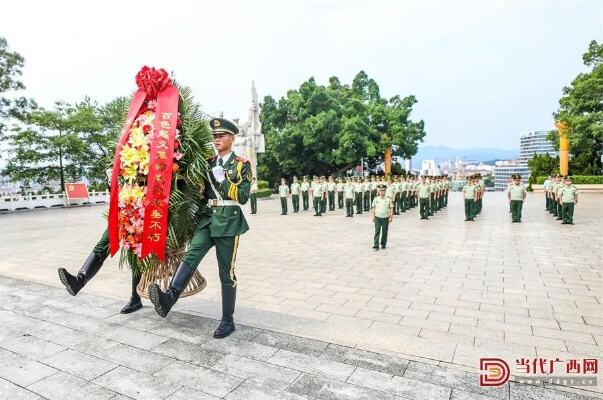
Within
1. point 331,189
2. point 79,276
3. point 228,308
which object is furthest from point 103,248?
Answer: point 331,189

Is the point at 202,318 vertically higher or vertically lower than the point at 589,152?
lower

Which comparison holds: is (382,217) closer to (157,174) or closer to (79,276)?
(157,174)

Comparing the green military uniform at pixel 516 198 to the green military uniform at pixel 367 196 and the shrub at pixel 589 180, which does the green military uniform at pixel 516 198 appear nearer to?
the green military uniform at pixel 367 196

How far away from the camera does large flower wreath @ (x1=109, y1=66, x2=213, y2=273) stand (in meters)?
3.62

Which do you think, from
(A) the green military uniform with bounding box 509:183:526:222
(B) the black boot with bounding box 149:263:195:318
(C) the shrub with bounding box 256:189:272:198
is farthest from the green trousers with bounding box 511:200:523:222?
(C) the shrub with bounding box 256:189:272:198

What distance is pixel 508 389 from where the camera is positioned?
270 cm

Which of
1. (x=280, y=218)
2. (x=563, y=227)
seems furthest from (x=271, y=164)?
(x=563, y=227)

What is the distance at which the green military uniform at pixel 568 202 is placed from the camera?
448 inches

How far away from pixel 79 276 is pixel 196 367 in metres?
1.71

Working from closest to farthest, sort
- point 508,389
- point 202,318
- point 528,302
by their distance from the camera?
point 508,389 → point 202,318 → point 528,302

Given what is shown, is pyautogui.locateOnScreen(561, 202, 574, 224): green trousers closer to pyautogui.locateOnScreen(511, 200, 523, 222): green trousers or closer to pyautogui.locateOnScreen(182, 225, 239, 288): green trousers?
pyautogui.locateOnScreen(511, 200, 523, 222): green trousers

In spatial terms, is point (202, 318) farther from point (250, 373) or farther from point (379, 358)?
point (379, 358)

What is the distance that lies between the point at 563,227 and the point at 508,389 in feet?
32.6

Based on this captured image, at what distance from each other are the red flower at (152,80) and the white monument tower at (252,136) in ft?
80.3
